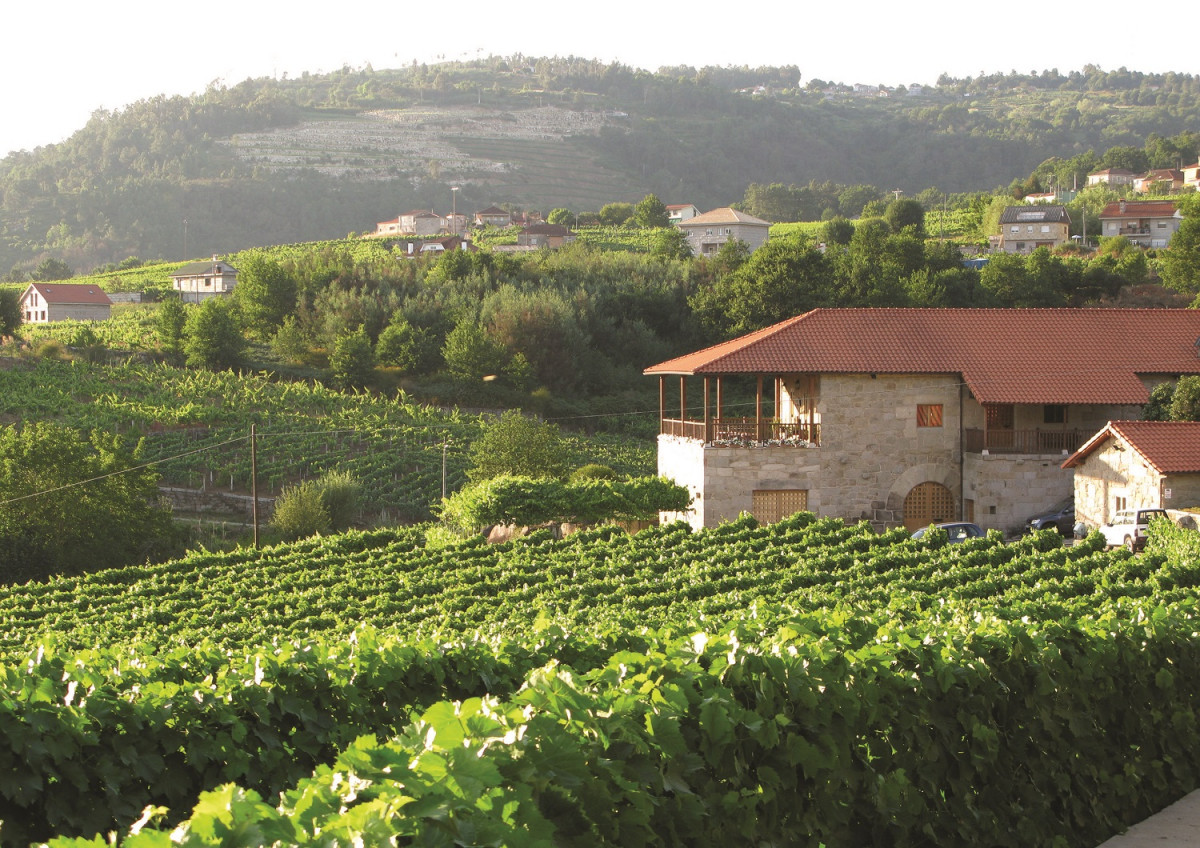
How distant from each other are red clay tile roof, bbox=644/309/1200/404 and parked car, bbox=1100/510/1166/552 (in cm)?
671

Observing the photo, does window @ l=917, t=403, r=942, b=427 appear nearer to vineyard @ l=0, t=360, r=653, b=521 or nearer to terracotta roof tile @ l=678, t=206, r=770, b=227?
vineyard @ l=0, t=360, r=653, b=521

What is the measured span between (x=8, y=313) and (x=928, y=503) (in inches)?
2254

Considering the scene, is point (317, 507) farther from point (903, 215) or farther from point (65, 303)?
point (903, 215)

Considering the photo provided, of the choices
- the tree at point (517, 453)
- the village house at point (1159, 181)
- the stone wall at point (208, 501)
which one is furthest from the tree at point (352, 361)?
the village house at point (1159, 181)

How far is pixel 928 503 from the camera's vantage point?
36125 mm

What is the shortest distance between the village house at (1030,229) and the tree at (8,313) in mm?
72386

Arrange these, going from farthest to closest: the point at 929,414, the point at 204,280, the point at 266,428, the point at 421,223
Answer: the point at 421,223
the point at 204,280
the point at 266,428
the point at 929,414

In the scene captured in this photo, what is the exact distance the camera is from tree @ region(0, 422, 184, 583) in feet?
137

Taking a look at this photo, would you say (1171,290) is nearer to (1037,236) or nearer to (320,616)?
(1037,236)

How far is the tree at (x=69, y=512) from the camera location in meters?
41.9

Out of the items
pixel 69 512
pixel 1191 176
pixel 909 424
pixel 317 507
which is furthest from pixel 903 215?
pixel 69 512

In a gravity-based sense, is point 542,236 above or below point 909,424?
above

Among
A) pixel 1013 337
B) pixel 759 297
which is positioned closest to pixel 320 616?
pixel 1013 337

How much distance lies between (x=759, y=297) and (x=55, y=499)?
120ft
